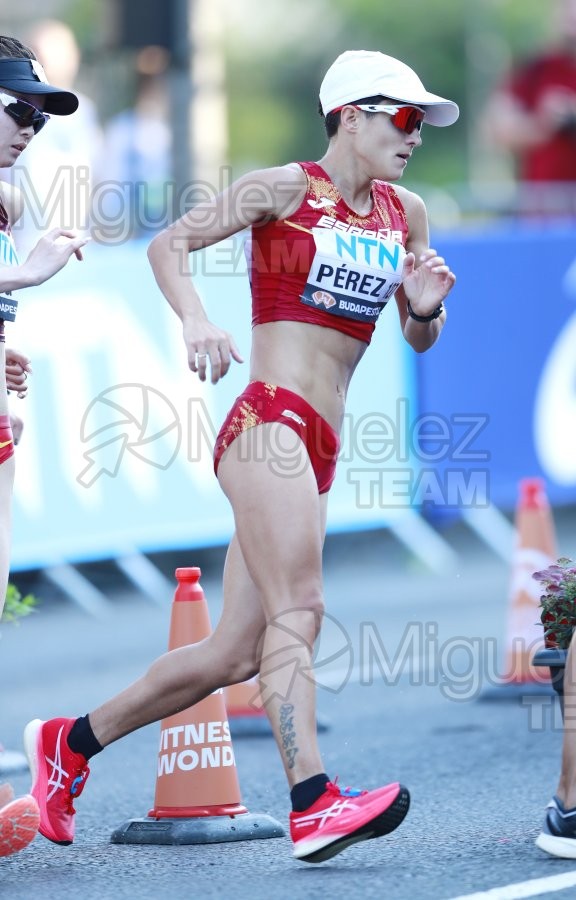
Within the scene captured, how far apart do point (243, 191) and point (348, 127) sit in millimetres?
401

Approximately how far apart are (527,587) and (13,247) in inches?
159

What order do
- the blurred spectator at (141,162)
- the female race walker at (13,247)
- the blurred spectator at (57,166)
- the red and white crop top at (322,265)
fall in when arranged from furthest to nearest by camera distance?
the blurred spectator at (141,162) → the blurred spectator at (57,166) → the red and white crop top at (322,265) → the female race walker at (13,247)

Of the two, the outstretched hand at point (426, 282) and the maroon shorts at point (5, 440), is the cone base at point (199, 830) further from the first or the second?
the outstretched hand at point (426, 282)

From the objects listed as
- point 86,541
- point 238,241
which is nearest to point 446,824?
point 86,541

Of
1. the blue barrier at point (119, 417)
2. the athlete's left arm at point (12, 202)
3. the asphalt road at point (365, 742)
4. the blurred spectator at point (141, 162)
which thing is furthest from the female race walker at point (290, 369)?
the blurred spectator at point (141, 162)

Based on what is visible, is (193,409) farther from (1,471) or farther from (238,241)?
(1,471)

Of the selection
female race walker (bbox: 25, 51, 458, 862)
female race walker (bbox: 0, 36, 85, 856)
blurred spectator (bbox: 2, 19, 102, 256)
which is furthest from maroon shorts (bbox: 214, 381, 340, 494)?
blurred spectator (bbox: 2, 19, 102, 256)

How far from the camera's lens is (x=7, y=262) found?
527 centimetres

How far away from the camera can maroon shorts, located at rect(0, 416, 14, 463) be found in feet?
17.2

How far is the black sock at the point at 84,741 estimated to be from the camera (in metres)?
5.46

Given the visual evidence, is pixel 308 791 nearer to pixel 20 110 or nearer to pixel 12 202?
pixel 12 202

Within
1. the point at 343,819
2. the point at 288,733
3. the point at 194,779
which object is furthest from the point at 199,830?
the point at 343,819

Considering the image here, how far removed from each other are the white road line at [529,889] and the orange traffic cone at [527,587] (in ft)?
11.8

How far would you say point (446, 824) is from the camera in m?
5.68
